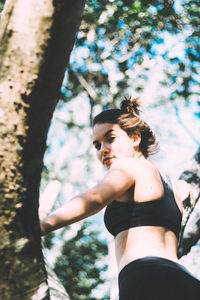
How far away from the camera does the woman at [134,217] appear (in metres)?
1.12

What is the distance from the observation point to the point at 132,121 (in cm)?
208

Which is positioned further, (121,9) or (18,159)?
(121,9)

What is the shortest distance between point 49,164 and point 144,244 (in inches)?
443

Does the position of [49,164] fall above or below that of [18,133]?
below

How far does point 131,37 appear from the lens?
6496mm

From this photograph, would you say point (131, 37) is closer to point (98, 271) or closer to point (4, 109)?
point (4, 109)

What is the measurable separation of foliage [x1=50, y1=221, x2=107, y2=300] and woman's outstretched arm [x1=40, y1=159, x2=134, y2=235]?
11900 mm

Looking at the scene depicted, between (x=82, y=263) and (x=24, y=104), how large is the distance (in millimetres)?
12744

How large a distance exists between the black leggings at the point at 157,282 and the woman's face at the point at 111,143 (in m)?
0.71

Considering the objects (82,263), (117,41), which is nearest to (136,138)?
(117,41)

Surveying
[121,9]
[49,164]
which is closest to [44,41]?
[121,9]

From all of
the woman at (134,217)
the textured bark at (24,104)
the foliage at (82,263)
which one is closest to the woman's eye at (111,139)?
the woman at (134,217)

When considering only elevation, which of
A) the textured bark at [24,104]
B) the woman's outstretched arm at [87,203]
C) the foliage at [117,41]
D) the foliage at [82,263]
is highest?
the textured bark at [24,104]

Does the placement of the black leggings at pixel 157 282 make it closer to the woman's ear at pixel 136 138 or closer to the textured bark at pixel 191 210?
the woman's ear at pixel 136 138
